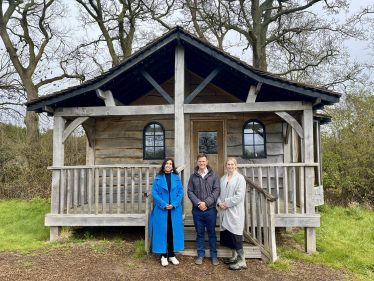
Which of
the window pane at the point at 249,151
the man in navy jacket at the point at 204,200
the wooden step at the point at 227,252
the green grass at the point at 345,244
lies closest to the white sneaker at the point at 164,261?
the wooden step at the point at 227,252

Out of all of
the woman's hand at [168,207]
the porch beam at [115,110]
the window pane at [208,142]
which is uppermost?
the porch beam at [115,110]

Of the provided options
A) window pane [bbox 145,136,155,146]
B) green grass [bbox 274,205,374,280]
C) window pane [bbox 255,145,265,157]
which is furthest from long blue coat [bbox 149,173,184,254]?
window pane [bbox 255,145,265,157]

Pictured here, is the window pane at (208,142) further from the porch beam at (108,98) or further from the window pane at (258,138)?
the porch beam at (108,98)

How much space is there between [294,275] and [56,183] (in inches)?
191

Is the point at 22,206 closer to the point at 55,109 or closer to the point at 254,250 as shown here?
the point at 55,109

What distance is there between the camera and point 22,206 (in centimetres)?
941

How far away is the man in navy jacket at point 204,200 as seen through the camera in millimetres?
4453

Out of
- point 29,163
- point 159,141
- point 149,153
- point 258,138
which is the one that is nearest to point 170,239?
point 149,153

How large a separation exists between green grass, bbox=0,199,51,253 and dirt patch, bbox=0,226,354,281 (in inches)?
17.9

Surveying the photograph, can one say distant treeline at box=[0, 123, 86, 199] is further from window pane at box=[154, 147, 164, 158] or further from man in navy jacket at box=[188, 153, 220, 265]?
man in navy jacket at box=[188, 153, 220, 265]

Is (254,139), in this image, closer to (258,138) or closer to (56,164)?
(258,138)

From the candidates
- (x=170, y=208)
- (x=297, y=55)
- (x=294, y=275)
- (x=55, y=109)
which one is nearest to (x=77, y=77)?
(x=55, y=109)

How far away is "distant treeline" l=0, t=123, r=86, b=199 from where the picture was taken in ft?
35.7

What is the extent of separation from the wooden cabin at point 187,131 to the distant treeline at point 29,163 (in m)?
4.37
